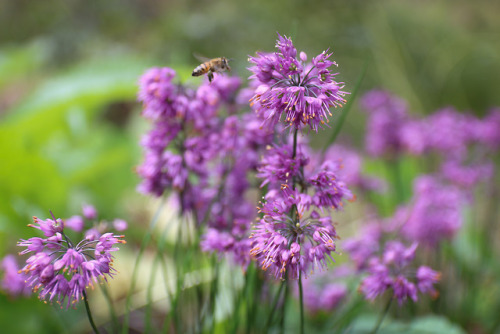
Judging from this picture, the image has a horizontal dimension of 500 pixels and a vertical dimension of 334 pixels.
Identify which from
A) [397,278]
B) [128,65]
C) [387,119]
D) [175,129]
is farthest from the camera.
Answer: [128,65]

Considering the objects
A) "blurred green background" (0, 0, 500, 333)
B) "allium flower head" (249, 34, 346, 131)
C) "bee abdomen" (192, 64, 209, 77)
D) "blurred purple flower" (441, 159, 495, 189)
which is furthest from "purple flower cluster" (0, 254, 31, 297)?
"blurred purple flower" (441, 159, 495, 189)

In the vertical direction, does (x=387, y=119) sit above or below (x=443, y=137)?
above

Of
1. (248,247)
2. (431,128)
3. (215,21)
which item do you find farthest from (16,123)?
(215,21)

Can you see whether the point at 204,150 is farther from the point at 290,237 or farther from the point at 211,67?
the point at 290,237

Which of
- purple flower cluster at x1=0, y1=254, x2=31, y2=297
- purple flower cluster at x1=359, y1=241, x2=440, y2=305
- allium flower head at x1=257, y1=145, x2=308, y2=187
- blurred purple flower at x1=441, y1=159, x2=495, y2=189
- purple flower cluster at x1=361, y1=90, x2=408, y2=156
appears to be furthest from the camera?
purple flower cluster at x1=361, y1=90, x2=408, y2=156

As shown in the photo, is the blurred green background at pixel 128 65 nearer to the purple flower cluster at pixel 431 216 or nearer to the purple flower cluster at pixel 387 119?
the purple flower cluster at pixel 387 119

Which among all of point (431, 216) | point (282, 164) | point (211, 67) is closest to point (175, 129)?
point (211, 67)

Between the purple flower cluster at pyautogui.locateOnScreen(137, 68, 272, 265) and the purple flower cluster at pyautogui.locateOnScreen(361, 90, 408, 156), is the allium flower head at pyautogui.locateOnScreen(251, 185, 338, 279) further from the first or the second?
the purple flower cluster at pyautogui.locateOnScreen(361, 90, 408, 156)

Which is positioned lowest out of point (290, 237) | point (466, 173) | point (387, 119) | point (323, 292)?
point (323, 292)
